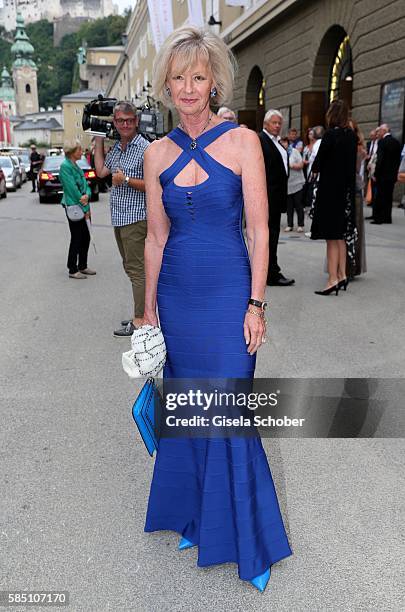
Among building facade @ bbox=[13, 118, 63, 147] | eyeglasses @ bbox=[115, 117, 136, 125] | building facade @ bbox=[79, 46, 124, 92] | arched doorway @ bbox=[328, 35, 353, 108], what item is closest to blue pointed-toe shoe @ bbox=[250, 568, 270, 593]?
eyeglasses @ bbox=[115, 117, 136, 125]

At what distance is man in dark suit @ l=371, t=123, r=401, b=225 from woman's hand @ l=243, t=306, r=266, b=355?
11.4 m

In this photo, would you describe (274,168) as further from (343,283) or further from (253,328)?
(253,328)

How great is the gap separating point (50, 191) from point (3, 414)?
18.6 m

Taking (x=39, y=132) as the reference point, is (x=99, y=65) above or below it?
above

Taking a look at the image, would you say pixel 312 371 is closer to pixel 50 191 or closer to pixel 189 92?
pixel 189 92

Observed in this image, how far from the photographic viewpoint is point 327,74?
64.4 feet

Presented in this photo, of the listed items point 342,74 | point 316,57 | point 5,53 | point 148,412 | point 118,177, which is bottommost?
point 148,412

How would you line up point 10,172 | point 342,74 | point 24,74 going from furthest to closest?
point 24,74 < point 10,172 < point 342,74

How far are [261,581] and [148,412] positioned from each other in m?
0.83

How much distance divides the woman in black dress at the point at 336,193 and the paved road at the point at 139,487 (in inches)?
35.9

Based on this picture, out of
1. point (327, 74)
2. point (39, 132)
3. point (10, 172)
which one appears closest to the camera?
point (327, 74)

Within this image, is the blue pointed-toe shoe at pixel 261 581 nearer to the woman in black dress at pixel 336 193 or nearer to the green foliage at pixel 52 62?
the woman in black dress at pixel 336 193

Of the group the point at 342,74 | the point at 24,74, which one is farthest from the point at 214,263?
the point at 24,74

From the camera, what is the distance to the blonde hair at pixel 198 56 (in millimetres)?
2314
